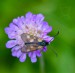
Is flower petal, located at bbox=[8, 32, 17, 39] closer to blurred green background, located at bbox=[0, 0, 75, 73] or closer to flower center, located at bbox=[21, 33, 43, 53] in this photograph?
flower center, located at bbox=[21, 33, 43, 53]

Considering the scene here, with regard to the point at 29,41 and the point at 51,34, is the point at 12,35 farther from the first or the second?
the point at 51,34

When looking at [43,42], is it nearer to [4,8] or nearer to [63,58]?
[63,58]

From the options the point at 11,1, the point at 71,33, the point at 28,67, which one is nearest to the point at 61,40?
the point at 71,33

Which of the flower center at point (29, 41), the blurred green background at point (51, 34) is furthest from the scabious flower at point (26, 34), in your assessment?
the blurred green background at point (51, 34)

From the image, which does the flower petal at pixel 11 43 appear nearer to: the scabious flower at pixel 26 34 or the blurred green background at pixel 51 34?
the scabious flower at pixel 26 34

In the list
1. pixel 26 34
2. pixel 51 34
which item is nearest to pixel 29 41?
pixel 26 34

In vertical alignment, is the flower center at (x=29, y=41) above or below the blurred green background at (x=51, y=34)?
below
